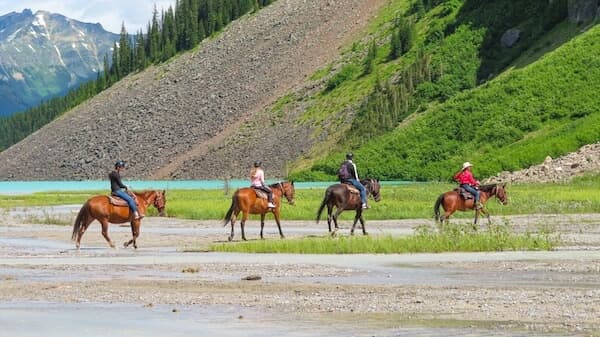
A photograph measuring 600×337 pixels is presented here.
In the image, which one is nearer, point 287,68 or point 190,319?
point 190,319

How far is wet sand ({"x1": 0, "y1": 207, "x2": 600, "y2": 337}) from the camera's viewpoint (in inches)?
709

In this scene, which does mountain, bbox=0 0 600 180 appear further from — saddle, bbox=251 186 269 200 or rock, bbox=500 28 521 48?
saddle, bbox=251 186 269 200

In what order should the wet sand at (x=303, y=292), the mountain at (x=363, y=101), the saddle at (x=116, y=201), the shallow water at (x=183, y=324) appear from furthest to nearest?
the mountain at (x=363, y=101), the saddle at (x=116, y=201), the wet sand at (x=303, y=292), the shallow water at (x=183, y=324)

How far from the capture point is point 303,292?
2312 cm

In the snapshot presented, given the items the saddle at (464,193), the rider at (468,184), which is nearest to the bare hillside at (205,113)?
the rider at (468,184)

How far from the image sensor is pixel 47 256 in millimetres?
34438

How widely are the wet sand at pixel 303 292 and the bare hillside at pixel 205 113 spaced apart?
12423 cm

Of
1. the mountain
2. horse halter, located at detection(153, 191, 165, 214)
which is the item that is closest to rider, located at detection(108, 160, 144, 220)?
horse halter, located at detection(153, 191, 165, 214)

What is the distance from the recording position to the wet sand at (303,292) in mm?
18016

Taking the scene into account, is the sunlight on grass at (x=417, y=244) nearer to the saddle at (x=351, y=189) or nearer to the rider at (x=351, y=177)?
the saddle at (x=351, y=189)

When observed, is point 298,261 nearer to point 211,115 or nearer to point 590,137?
point 590,137

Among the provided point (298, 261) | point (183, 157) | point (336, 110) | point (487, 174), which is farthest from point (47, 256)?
point (183, 157)

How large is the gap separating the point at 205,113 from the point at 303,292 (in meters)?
157

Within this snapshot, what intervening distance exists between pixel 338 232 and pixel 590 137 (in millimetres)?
60244
